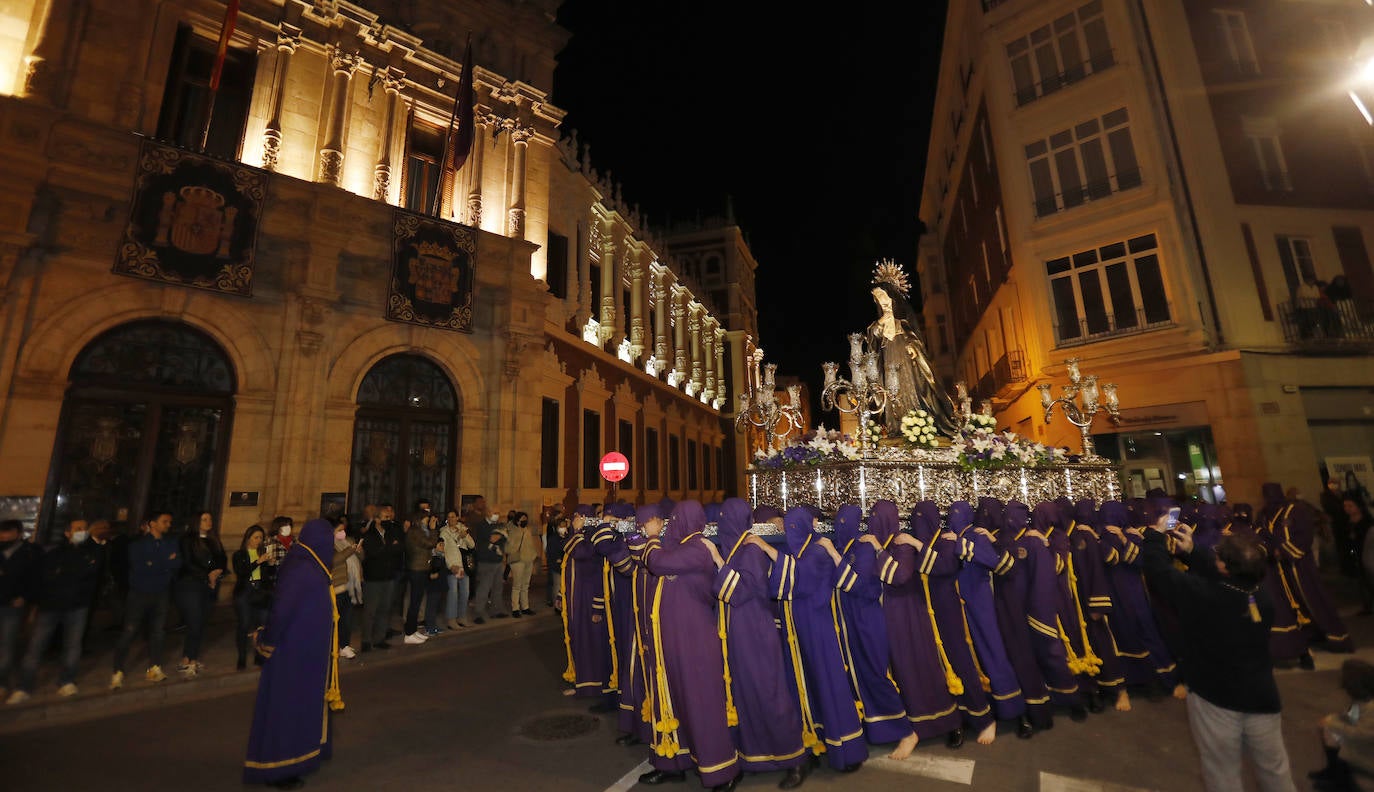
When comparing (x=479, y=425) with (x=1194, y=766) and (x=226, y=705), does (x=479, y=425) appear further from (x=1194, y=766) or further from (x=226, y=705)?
(x=1194, y=766)

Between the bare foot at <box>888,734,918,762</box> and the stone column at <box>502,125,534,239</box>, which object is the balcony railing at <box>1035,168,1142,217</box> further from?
the bare foot at <box>888,734,918,762</box>

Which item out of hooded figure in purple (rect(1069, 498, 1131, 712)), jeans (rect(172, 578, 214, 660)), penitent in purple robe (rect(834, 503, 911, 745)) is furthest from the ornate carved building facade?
hooded figure in purple (rect(1069, 498, 1131, 712))

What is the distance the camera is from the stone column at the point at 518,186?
16547 millimetres

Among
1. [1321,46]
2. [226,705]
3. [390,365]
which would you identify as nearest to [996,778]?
[226,705]

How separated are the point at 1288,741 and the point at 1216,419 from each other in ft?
41.4

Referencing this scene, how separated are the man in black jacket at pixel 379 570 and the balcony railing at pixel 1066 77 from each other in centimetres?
1997

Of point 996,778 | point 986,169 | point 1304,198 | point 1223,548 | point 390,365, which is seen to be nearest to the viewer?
point 1223,548

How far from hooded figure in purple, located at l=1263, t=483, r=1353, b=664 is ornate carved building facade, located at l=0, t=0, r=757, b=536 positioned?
Answer: 13736 mm

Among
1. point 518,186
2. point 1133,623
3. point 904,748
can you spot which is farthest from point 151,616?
point 518,186

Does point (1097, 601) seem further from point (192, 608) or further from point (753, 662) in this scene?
point (192, 608)

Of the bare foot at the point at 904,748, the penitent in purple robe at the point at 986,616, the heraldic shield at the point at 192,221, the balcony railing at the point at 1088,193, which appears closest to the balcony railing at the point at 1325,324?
the balcony railing at the point at 1088,193

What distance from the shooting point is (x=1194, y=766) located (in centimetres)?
426

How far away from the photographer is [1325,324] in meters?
14.4

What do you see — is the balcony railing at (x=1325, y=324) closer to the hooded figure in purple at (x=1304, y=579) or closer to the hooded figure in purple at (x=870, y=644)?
the hooded figure in purple at (x=1304, y=579)
